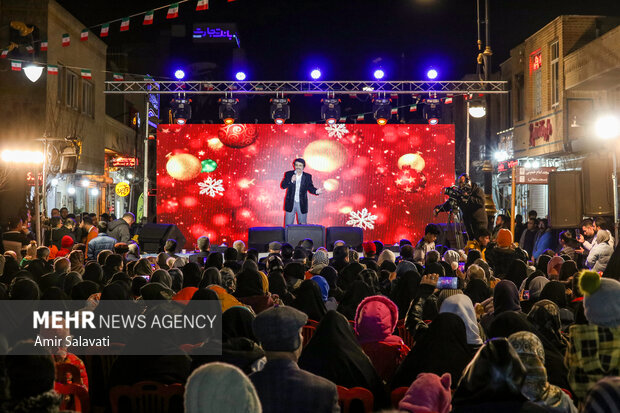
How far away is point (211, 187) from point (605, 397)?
2031 cm

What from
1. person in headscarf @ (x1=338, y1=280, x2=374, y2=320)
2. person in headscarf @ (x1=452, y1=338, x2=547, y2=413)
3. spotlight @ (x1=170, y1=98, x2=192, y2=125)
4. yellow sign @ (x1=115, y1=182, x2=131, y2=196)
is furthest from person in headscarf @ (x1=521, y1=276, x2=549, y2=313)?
yellow sign @ (x1=115, y1=182, x2=131, y2=196)

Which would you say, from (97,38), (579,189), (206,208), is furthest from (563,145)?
(97,38)

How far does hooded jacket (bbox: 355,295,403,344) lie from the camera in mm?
5191

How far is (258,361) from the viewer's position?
4.12 meters

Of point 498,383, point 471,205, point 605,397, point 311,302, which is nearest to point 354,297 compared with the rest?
point 311,302

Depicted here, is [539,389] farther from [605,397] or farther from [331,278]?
[331,278]

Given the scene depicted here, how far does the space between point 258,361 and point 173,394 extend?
512mm

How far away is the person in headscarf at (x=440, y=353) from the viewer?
4.29 m

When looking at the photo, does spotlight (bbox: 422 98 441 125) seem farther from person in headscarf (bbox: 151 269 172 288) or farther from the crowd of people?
person in headscarf (bbox: 151 269 172 288)

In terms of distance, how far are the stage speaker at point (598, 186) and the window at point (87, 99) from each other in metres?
22.3

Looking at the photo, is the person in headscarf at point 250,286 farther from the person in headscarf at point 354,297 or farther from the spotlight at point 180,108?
the spotlight at point 180,108

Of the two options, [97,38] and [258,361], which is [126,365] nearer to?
[258,361]

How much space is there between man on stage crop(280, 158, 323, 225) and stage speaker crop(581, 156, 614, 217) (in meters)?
13.6

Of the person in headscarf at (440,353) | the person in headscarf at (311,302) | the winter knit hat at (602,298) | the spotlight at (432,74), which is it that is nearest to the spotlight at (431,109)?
the spotlight at (432,74)
